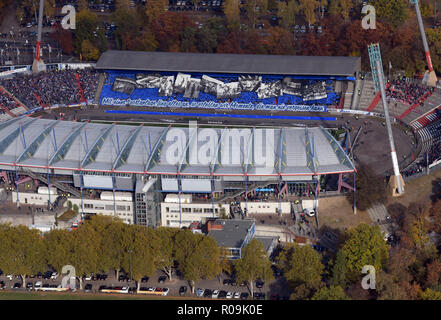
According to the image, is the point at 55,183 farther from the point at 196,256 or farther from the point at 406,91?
the point at 406,91

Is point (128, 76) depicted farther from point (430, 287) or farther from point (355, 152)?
point (430, 287)

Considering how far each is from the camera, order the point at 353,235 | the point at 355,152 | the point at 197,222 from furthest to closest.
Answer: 1. the point at 355,152
2. the point at 197,222
3. the point at 353,235

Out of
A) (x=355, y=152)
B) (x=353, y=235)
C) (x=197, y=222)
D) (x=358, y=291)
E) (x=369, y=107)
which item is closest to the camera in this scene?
(x=358, y=291)

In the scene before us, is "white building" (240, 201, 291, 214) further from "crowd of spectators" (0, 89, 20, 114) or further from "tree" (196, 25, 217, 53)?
"tree" (196, 25, 217, 53)

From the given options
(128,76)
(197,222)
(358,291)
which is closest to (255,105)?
(128,76)

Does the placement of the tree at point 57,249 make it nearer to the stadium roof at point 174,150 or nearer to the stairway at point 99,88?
the stadium roof at point 174,150

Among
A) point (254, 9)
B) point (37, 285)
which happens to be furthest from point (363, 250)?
point (254, 9)
